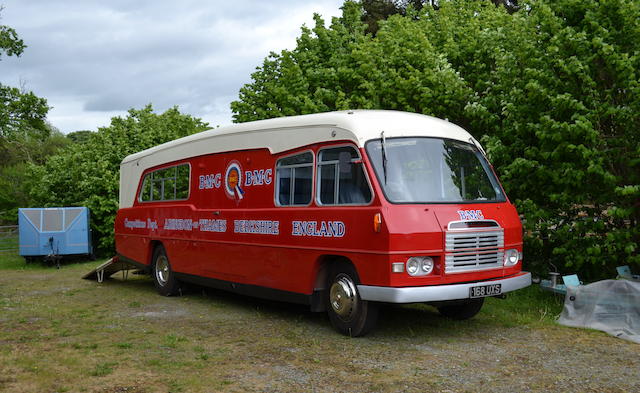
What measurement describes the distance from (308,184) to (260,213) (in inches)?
48.6

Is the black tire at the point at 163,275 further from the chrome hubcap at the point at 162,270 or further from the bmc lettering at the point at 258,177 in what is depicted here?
the bmc lettering at the point at 258,177

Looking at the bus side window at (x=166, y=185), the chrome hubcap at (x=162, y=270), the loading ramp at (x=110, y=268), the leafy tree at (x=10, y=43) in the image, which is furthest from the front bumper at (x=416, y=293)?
the leafy tree at (x=10, y=43)

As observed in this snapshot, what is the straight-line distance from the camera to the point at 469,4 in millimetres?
19531

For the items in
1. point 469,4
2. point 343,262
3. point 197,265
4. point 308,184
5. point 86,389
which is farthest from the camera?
point 469,4

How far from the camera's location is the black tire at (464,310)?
366 inches

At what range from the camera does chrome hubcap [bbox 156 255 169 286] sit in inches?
518

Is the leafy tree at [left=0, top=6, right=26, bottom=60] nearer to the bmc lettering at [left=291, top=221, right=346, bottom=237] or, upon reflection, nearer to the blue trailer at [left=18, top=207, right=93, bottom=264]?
the blue trailer at [left=18, top=207, right=93, bottom=264]

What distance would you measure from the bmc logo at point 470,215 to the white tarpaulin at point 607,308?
209 centimetres

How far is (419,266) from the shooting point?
778cm

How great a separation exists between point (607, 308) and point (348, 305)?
11.6 feet

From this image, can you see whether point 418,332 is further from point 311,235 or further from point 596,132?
point 596,132

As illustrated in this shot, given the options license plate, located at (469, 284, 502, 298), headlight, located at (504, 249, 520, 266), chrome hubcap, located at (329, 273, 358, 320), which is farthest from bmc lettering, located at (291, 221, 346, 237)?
headlight, located at (504, 249, 520, 266)

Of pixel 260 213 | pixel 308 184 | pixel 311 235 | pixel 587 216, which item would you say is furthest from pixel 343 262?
pixel 587 216

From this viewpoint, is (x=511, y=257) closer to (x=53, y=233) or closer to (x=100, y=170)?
(x=53, y=233)
